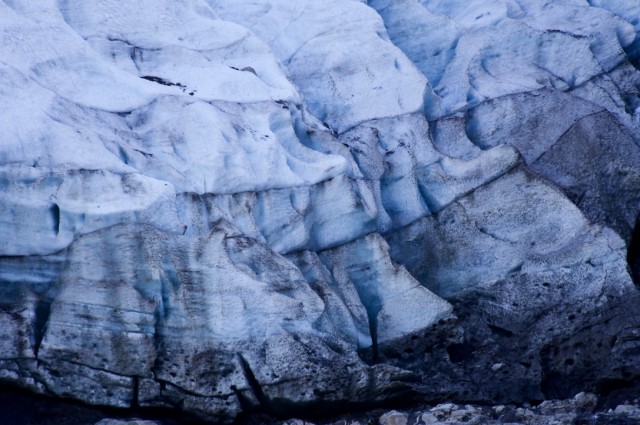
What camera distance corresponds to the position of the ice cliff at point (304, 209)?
8320 mm

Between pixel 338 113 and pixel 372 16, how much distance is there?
1.45 meters

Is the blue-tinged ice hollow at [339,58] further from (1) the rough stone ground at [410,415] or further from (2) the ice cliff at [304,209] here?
(1) the rough stone ground at [410,415]

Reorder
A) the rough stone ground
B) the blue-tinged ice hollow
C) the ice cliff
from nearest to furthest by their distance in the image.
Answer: the rough stone ground → the ice cliff → the blue-tinged ice hollow

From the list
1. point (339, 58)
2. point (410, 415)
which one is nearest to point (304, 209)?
point (410, 415)

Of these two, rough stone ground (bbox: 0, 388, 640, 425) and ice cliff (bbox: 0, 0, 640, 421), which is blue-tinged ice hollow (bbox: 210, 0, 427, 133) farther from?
rough stone ground (bbox: 0, 388, 640, 425)

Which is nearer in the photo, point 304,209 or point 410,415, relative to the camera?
point 410,415

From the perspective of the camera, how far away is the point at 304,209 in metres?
9.47

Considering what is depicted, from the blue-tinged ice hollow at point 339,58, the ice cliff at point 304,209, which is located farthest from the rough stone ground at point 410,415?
the blue-tinged ice hollow at point 339,58

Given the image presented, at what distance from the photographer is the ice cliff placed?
832 cm

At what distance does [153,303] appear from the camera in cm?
830

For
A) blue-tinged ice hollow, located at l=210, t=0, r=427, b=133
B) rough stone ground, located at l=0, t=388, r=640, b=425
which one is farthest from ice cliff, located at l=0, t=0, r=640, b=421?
rough stone ground, located at l=0, t=388, r=640, b=425

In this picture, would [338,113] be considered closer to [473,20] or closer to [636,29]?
[473,20]

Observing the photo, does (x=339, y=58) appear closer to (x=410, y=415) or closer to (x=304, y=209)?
(x=304, y=209)

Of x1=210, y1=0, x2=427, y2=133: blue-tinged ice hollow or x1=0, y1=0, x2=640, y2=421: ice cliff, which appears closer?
x1=0, y1=0, x2=640, y2=421: ice cliff
